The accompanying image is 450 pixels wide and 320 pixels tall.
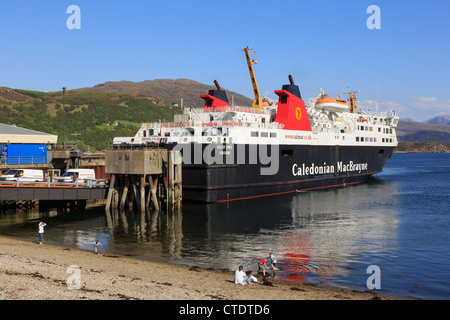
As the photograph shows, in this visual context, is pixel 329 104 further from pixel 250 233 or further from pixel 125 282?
pixel 125 282

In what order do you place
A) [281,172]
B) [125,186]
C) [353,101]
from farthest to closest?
[353,101] < [281,172] < [125,186]

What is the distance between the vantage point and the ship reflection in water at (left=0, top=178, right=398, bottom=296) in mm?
22938

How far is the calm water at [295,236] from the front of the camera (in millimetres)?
21312

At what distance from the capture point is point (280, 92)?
49.4m

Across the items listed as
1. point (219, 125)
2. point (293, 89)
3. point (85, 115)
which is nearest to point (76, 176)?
point (219, 125)

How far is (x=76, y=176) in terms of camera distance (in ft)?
125

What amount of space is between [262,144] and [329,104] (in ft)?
61.7

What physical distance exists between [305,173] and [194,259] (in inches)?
1243

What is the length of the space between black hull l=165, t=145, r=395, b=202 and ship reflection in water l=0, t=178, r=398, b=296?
1433mm

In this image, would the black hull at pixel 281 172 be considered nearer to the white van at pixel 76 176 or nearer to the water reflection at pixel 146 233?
the water reflection at pixel 146 233

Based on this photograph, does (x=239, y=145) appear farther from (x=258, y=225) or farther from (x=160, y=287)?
(x=160, y=287)

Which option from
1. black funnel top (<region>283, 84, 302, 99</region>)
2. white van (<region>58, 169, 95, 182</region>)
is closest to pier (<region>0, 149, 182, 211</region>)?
white van (<region>58, 169, 95, 182</region>)

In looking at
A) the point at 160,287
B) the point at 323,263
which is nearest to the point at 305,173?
the point at 323,263
